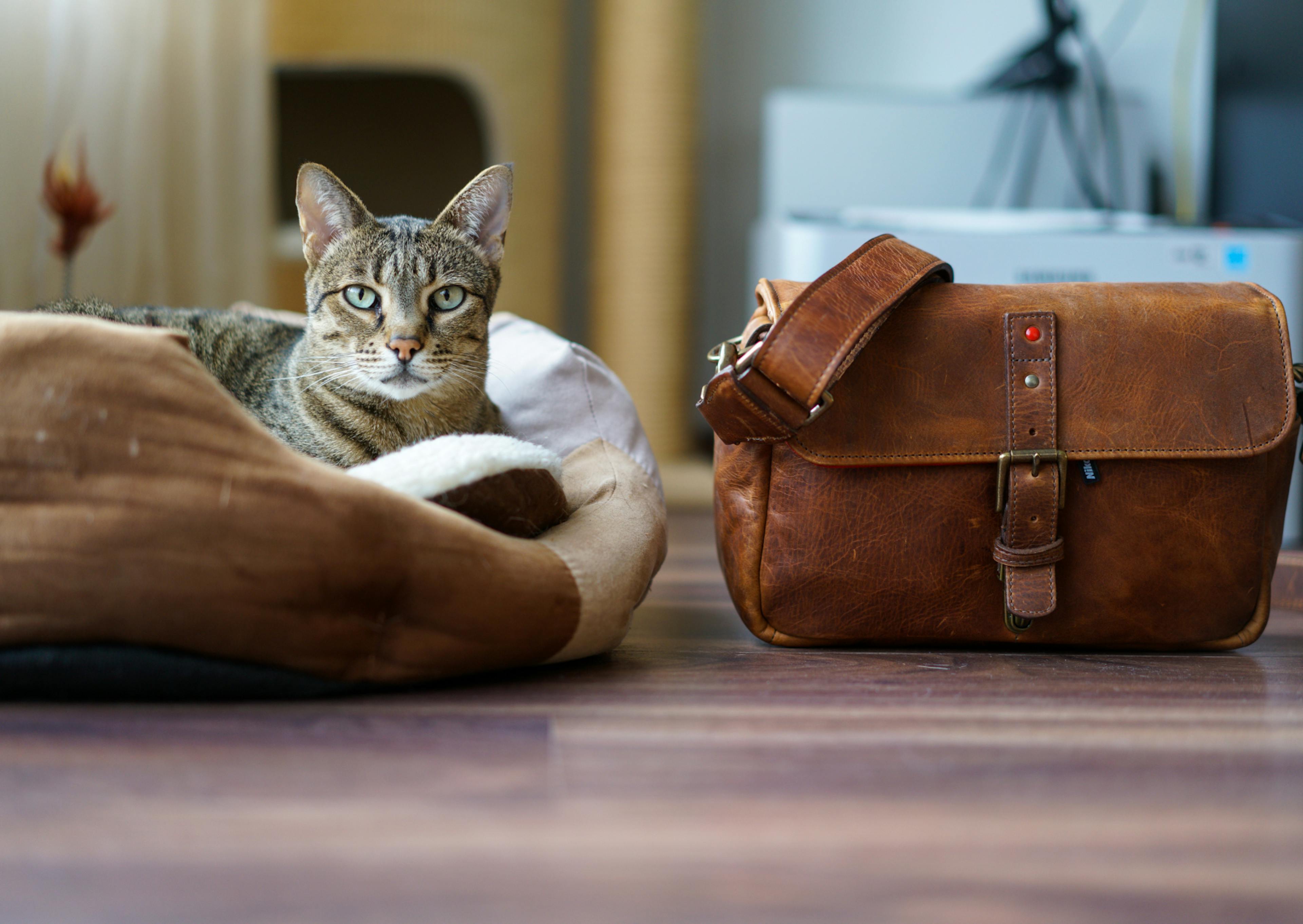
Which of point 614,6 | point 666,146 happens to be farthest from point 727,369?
point 614,6

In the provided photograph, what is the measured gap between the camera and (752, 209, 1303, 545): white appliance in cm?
183

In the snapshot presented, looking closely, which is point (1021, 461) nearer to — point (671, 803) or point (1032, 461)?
point (1032, 461)

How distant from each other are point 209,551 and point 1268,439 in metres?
0.83

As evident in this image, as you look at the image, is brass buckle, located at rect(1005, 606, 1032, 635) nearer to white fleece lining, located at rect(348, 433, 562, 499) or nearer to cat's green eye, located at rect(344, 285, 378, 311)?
white fleece lining, located at rect(348, 433, 562, 499)

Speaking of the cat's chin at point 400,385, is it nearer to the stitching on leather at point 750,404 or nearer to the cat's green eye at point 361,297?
the cat's green eye at point 361,297

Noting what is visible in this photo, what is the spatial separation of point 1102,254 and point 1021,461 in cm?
117

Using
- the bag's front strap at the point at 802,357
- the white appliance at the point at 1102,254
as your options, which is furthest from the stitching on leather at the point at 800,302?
the white appliance at the point at 1102,254

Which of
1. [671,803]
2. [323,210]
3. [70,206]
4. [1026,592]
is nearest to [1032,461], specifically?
[1026,592]

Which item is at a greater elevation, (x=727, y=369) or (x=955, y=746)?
(x=727, y=369)

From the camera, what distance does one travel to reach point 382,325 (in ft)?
3.22

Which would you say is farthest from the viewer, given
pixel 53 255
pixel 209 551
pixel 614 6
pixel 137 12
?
pixel 614 6

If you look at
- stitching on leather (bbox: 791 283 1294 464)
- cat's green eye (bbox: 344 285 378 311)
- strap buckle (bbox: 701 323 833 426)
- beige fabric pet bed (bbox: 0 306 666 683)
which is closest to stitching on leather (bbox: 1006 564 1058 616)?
stitching on leather (bbox: 791 283 1294 464)

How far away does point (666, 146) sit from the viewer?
7.85 feet

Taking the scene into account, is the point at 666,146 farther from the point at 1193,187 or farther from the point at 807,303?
the point at 807,303
